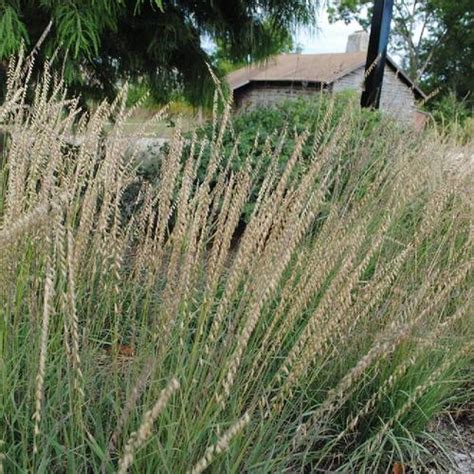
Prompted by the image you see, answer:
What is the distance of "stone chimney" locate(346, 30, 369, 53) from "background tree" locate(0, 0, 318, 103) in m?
21.7

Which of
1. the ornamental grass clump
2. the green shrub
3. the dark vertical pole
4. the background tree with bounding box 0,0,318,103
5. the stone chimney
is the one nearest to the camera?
the ornamental grass clump

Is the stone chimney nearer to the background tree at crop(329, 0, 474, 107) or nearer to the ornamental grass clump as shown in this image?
the background tree at crop(329, 0, 474, 107)

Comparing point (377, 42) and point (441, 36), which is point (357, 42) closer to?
point (441, 36)

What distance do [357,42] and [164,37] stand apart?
75.8 ft

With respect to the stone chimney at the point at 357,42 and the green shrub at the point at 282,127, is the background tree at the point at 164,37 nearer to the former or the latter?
the green shrub at the point at 282,127

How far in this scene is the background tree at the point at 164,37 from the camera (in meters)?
3.42

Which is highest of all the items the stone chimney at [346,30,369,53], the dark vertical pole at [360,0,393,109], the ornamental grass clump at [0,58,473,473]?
the stone chimney at [346,30,369,53]

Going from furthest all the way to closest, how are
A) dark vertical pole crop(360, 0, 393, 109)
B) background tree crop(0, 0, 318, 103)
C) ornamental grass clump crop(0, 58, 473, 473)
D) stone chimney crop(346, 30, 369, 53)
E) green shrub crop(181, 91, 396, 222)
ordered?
1. stone chimney crop(346, 30, 369, 53)
2. dark vertical pole crop(360, 0, 393, 109)
3. green shrub crop(181, 91, 396, 222)
4. background tree crop(0, 0, 318, 103)
5. ornamental grass clump crop(0, 58, 473, 473)

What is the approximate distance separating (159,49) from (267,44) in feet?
3.40

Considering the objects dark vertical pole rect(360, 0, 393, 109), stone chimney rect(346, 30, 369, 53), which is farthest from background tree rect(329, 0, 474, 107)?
dark vertical pole rect(360, 0, 393, 109)

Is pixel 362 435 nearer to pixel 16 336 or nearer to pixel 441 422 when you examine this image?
pixel 441 422

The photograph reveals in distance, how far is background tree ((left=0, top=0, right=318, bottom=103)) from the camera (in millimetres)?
3422

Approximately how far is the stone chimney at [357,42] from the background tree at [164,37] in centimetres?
2168

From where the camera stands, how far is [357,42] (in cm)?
2467
